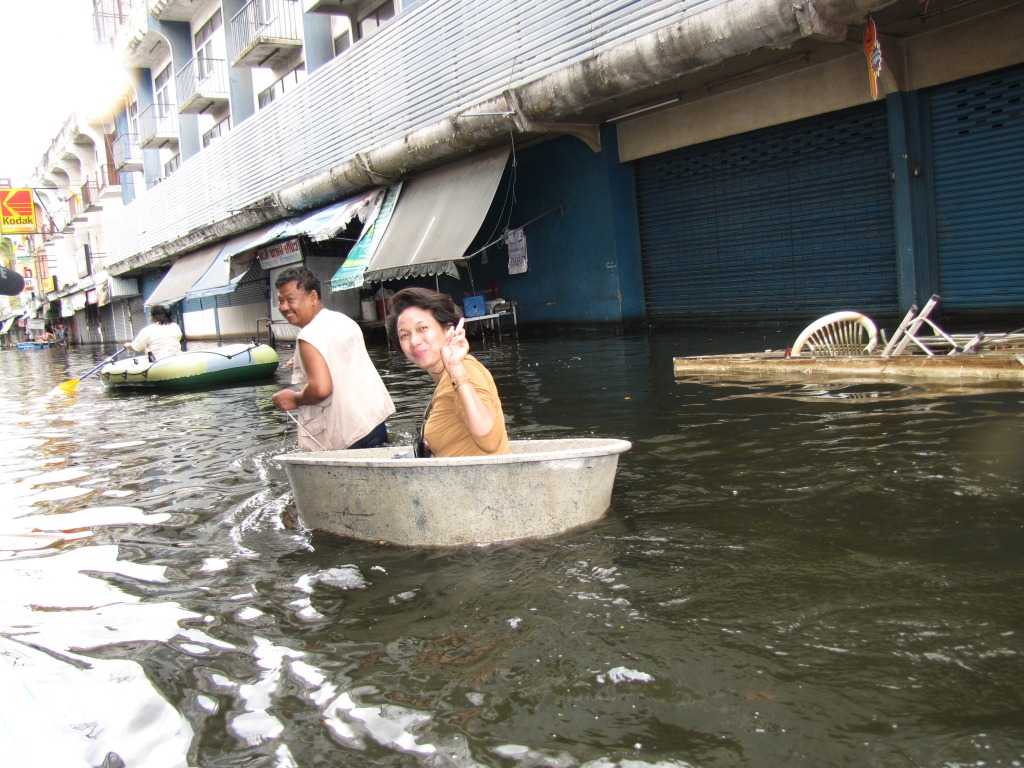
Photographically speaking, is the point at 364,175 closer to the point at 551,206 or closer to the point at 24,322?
the point at 551,206

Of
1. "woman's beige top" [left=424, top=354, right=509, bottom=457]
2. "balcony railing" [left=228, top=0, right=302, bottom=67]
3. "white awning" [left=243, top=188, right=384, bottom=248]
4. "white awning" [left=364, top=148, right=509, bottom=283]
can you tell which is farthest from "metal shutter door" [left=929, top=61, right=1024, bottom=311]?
"balcony railing" [left=228, top=0, right=302, bottom=67]

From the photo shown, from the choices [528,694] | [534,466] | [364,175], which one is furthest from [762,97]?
[528,694]

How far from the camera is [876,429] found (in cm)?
549

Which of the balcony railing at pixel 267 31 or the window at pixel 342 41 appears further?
the balcony railing at pixel 267 31

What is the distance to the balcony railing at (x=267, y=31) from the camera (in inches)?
792

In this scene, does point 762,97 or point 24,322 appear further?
point 24,322

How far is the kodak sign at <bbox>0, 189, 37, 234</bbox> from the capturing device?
95.1ft

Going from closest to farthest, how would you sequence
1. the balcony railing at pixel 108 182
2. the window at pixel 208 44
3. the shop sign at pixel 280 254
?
the shop sign at pixel 280 254 < the window at pixel 208 44 < the balcony railing at pixel 108 182

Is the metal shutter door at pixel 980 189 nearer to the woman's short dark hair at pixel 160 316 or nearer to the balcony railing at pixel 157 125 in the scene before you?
the woman's short dark hair at pixel 160 316

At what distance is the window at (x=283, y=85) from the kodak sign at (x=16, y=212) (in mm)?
10971

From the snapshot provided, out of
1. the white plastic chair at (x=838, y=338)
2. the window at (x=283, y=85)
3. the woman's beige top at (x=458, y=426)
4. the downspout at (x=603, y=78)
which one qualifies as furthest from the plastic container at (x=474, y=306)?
the woman's beige top at (x=458, y=426)

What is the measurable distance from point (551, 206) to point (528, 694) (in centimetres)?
1442

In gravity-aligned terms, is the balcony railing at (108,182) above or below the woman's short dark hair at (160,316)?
above

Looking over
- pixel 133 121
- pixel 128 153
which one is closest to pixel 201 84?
pixel 133 121
